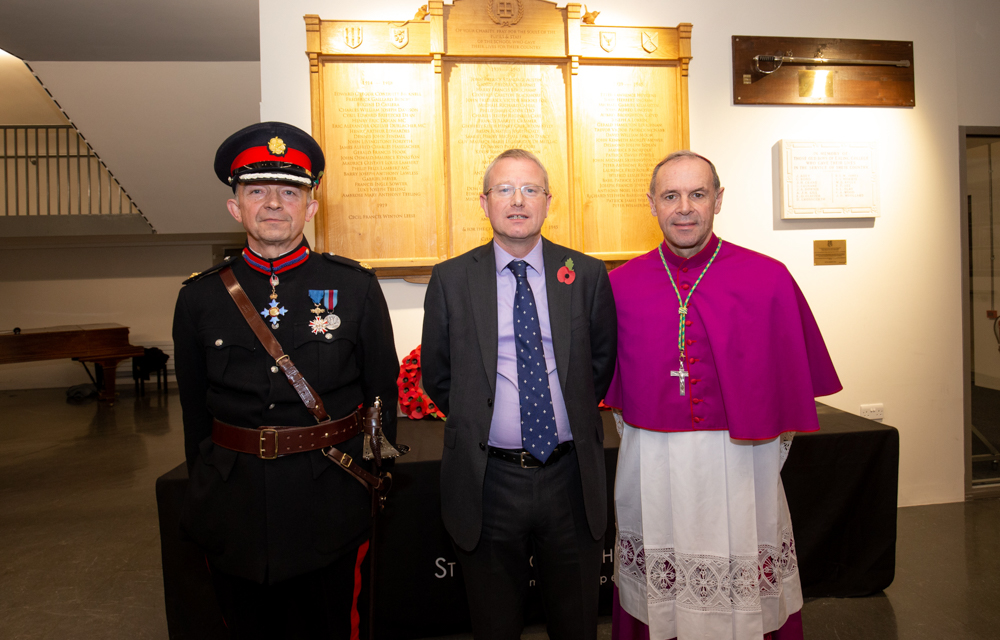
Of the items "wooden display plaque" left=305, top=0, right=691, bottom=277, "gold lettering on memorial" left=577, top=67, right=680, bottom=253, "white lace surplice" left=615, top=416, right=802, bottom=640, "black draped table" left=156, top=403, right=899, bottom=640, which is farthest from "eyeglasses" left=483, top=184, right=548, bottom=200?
"gold lettering on memorial" left=577, top=67, right=680, bottom=253

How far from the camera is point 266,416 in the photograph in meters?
1.53

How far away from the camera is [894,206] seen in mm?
3619

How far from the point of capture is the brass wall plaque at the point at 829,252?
3.55 metres

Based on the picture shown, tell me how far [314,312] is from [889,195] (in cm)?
380

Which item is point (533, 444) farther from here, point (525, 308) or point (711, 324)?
point (711, 324)

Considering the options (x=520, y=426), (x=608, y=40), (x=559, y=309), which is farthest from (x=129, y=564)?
(x=608, y=40)

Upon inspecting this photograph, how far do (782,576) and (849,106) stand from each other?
10.3ft

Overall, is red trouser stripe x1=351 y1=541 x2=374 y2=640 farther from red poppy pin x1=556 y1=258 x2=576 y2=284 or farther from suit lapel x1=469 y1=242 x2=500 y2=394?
red poppy pin x1=556 y1=258 x2=576 y2=284

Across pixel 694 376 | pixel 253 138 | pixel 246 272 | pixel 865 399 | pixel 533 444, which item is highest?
pixel 253 138

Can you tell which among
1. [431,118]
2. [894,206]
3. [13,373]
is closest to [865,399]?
[894,206]

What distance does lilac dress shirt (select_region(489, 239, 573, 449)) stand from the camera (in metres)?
1.59

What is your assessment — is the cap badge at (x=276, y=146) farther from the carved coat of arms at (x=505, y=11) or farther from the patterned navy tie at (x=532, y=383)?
the carved coat of arms at (x=505, y=11)

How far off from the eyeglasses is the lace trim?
1171 mm

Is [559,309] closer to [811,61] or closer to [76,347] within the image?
[811,61]
